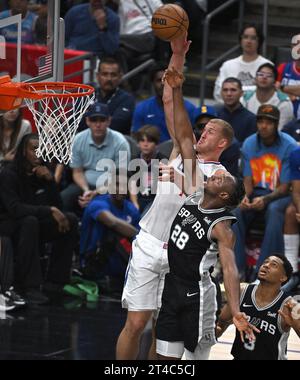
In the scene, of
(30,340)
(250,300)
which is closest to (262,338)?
(250,300)

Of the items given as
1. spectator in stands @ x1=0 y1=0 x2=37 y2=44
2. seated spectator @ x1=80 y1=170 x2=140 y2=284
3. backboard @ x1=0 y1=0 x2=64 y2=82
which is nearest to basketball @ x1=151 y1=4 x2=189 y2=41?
backboard @ x1=0 y1=0 x2=64 y2=82

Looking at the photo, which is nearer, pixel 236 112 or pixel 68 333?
pixel 68 333

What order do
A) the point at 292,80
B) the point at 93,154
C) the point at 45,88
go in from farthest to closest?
1. the point at 292,80
2. the point at 93,154
3. the point at 45,88

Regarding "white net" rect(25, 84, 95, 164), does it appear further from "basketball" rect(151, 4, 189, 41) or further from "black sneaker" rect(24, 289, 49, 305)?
"black sneaker" rect(24, 289, 49, 305)

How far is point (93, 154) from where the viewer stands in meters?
10.4

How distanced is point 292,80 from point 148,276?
4554 mm

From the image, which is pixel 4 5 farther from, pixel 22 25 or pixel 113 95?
pixel 113 95

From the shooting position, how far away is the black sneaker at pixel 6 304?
9.03 metres

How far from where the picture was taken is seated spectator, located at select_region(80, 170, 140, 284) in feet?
32.4

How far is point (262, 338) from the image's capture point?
6734 mm

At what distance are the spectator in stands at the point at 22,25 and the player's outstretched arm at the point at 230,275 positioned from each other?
9.96 ft

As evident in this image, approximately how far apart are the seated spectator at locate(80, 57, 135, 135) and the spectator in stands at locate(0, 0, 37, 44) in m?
0.84

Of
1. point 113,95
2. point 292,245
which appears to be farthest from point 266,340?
point 113,95
